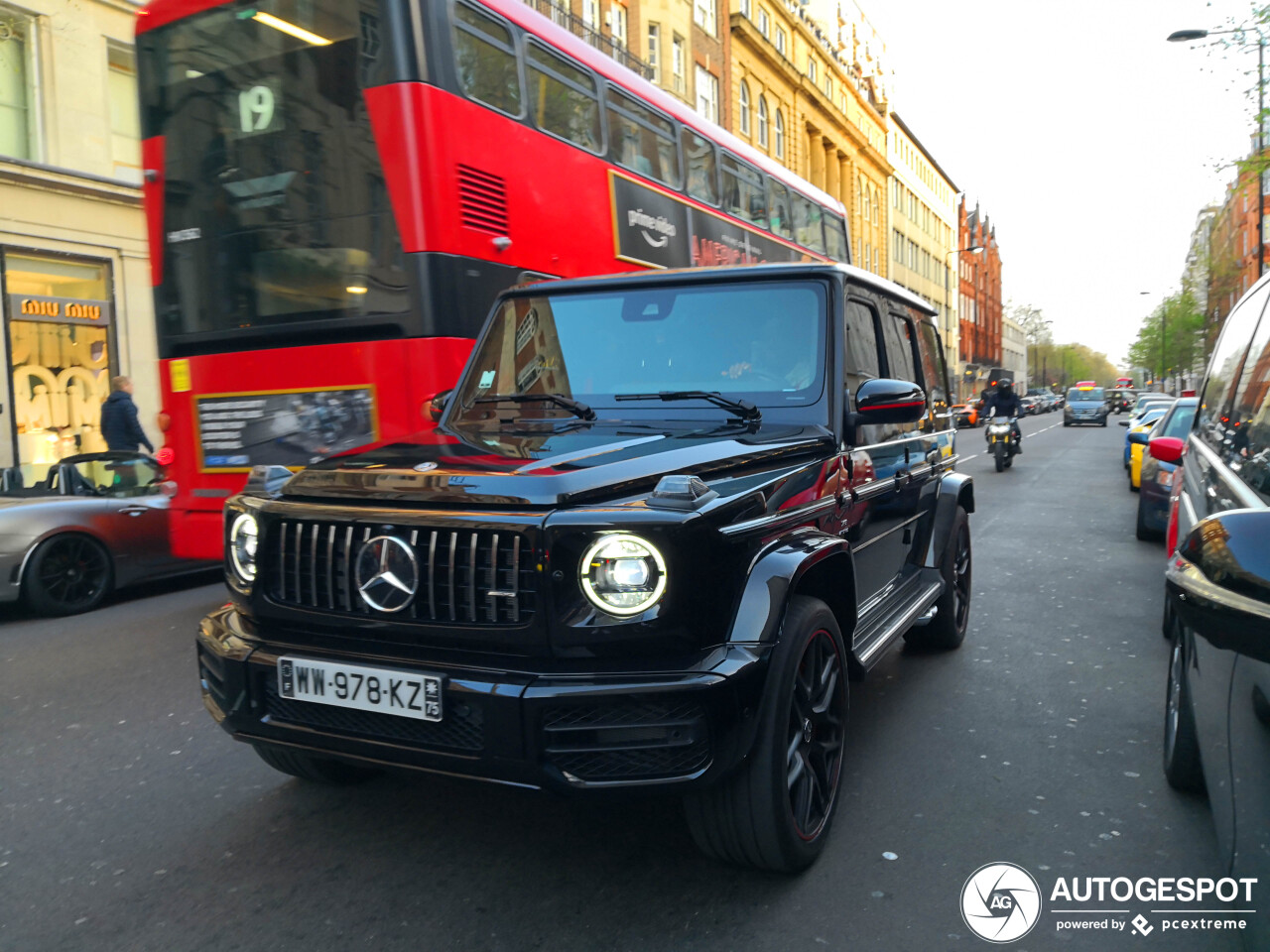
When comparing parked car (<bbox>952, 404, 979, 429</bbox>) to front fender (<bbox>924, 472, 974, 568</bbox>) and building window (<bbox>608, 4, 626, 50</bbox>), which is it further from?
front fender (<bbox>924, 472, 974, 568</bbox>)

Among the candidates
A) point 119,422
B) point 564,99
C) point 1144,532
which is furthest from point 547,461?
point 119,422

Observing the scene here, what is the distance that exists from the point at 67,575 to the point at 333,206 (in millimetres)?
3556

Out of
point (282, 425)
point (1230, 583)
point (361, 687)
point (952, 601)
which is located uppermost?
point (282, 425)

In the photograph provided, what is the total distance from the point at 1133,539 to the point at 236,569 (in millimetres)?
9697

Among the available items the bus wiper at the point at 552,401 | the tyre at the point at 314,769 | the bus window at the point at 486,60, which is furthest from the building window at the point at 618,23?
the tyre at the point at 314,769

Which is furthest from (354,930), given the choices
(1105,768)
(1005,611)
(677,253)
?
(677,253)

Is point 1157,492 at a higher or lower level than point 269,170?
lower

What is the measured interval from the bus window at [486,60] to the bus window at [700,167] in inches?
114

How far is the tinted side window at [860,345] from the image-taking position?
394cm

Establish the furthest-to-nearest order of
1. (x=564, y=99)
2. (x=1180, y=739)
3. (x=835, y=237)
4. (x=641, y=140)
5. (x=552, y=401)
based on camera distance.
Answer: (x=835, y=237) → (x=641, y=140) → (x=564, y=99) → (x=552, y=401) → (x=1180, y=739)

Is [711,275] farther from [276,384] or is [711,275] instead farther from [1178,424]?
[1178,424]

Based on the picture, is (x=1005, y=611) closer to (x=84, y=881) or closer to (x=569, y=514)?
(x=569, y=514)

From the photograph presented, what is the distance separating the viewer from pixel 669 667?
2576mm

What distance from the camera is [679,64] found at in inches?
1356
